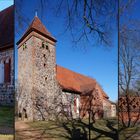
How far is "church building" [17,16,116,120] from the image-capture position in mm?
3365

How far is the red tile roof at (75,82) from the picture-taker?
335 cm

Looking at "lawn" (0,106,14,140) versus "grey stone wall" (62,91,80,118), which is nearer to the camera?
"grey stone wall" (62,91,80,118)

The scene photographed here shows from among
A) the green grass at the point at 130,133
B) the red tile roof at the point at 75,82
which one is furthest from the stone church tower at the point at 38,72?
the green grass at the point at 130,133

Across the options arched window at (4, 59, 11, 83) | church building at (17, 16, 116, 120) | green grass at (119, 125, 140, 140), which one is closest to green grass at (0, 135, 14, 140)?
church building at (17, 16, 116, 120)

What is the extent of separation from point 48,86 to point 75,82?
0.39 meters

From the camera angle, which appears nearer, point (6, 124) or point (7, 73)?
point (6, 124)

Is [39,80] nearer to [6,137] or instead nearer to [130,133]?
[130,133]

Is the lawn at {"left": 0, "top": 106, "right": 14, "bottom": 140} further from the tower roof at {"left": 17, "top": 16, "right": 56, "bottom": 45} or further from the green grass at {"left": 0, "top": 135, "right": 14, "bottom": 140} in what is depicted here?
the tower roof at {"left": 17, "top": 16, "right": 56, "bottom": 45}

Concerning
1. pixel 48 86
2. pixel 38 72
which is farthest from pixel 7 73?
pixel 48 86

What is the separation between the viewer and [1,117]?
18.4 ft

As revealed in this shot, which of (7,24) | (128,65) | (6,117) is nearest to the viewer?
(128,65)

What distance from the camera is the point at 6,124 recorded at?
524 cm

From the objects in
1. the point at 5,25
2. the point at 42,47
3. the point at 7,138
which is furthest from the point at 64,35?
the point at 5,25

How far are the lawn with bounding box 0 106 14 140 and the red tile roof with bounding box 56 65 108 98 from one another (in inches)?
59.4
